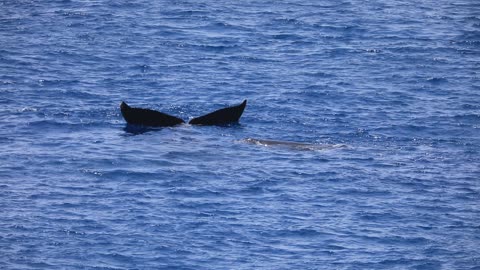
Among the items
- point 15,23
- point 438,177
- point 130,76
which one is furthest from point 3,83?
point 438,177

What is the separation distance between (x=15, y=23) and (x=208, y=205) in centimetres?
2910

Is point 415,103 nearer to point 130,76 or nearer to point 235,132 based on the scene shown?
point 235,132

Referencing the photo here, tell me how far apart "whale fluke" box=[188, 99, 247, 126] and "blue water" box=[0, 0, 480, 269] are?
15.6 inches

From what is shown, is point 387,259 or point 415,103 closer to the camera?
point 387,259

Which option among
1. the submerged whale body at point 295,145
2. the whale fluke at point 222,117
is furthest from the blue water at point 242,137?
the whale fluke at point 222,117

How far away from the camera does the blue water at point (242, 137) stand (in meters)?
35.1

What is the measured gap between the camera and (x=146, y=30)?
62.8 m

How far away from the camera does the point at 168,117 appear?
151 feet

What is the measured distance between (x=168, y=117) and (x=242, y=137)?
3.09 m

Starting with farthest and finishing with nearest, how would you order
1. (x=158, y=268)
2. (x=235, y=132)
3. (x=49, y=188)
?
(x=235, y=132) → (x=49, y=188) → (x=158, y=268)

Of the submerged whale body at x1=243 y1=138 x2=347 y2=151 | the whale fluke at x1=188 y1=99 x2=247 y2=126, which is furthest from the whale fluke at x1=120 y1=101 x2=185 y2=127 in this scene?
the submerged whale body at x1=243 y1=138 x2=347 y2=151

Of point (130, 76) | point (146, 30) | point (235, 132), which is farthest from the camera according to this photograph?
point (146, 30)

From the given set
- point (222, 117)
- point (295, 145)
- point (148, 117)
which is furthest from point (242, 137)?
point (148, 117)

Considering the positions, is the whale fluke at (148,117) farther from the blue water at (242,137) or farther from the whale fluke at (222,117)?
the whale fluke at (222,117)
